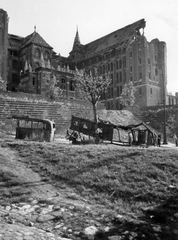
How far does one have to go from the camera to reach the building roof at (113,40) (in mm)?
72938

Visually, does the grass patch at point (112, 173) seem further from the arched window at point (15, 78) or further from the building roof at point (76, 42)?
the building roof at point (76, 42)

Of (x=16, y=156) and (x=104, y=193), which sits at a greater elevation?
(x=16, y=156)

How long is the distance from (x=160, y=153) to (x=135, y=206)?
444 centimetres

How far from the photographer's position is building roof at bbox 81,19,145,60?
72.9 metres

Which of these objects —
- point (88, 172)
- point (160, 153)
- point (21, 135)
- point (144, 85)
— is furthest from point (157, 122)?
point (88, 172)

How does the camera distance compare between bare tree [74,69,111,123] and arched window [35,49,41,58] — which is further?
arched window [35,49,41,58]

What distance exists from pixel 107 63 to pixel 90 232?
72.7 metres

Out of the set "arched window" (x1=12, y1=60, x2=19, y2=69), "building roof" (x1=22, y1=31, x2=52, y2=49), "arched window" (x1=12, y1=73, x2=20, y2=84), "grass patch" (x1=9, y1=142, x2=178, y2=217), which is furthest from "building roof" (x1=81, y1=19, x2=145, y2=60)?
"grass patch" (x1=9, y1=142, x2=178, y2=217)

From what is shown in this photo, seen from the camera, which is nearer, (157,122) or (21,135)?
(21,135)

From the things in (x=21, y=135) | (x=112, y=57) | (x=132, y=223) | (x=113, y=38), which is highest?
(x=113, y=38)

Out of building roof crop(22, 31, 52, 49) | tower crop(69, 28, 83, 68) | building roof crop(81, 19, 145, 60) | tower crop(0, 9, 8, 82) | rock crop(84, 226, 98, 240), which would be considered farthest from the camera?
tower crop(69, 28, 83, 68)

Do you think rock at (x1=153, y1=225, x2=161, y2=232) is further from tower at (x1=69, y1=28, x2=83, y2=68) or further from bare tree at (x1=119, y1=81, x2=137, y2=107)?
tower at (x1=69, y1=28, x2=83, y2=68)

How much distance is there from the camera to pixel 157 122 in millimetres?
45219

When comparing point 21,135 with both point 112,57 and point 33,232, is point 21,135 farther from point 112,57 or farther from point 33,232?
point 112,57
